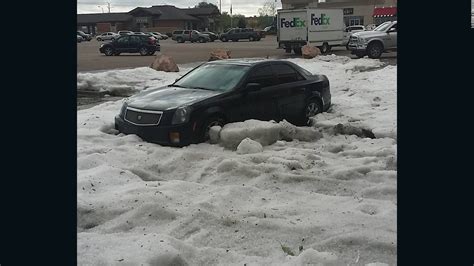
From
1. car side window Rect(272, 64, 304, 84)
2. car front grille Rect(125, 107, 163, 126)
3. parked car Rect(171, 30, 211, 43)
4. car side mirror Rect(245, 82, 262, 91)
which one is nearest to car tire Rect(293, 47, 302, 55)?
car side window Rect(272, 64, 304, 84)

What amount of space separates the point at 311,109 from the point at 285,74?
3.03 ft

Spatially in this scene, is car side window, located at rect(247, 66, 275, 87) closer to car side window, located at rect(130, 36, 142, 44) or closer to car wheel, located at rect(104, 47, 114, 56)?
car side window, located at rect(130, 36, 142, 44)

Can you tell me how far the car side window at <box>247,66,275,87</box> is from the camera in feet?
28.8

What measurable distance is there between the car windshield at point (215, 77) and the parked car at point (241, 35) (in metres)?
51.5

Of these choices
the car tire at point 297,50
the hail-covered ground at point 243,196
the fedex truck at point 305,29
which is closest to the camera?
the hail-covered ground at point 243,196

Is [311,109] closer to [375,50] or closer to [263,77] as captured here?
[263,77]

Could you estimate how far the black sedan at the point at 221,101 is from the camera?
765 cm

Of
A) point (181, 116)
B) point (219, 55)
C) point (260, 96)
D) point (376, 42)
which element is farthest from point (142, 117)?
point (376, 42)

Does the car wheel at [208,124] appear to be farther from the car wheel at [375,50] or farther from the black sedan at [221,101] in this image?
the car wheel at [375,50]

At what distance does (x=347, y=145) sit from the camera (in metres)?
7.67

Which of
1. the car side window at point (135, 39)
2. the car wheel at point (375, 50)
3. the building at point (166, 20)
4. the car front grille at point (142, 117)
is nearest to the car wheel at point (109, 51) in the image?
the car side window at point (135, 39)
